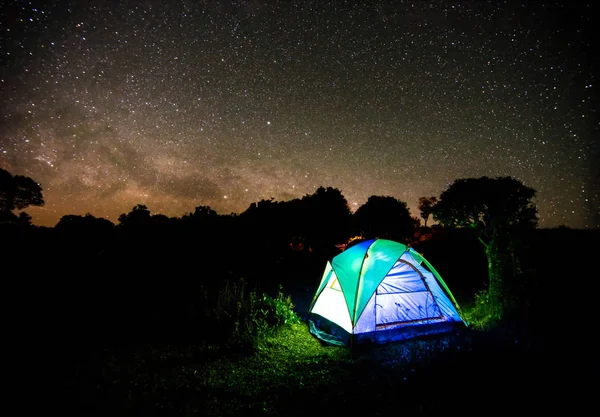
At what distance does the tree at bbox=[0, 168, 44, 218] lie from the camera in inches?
1057

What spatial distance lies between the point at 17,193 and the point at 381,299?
38394 mm

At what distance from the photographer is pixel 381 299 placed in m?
6.32

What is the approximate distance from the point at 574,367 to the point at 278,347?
488 centimetres

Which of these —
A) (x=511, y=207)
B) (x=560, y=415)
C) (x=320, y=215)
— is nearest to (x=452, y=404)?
(x=560, y=415)

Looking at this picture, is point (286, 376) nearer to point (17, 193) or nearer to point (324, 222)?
point (324, 222)

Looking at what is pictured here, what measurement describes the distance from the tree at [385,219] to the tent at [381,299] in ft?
66.0

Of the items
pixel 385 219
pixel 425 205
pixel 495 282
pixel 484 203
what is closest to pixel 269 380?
pixel 495 282

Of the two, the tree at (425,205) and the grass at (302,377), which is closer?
the grass at (302,377)

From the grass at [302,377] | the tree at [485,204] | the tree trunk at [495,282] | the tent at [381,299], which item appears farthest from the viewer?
the tree at [485,204]

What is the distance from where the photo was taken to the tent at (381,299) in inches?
233

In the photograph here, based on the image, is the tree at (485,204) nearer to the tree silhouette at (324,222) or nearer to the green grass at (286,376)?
the green grass at (286,376)

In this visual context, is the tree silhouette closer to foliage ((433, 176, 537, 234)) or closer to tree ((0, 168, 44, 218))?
foliage ((433, 176, 537, 234))

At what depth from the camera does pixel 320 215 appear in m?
22.7

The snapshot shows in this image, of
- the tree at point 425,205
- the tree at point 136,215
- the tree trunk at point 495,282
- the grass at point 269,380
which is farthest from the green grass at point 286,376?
the tree at point 425,205
